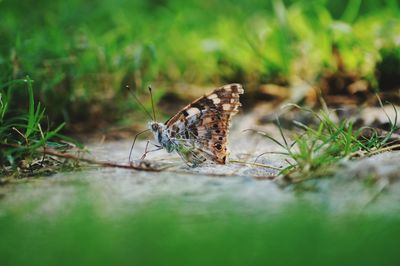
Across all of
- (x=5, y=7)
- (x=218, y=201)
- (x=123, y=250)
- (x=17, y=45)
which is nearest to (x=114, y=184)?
(x=218, y=201)

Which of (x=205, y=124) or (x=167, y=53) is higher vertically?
(x=167, y=53)

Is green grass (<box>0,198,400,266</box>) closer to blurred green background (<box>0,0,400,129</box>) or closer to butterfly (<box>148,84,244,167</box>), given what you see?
butterfly (<box>148,84,244,167</box>)

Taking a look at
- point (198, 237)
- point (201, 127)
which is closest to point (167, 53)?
point (201, 127)

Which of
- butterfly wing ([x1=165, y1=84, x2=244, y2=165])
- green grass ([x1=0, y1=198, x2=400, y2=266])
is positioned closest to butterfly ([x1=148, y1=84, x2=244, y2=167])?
butterfly wing ([x1=165, y1=84, x2=244, y2=165])

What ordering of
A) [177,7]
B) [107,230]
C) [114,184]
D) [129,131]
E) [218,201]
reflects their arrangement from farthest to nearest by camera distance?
[177,7]
[129,131]
[114,184]
[218,201]
[107,230]

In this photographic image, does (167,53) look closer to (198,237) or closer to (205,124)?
(205,124)

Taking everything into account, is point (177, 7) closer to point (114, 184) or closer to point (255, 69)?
point (255, 69)

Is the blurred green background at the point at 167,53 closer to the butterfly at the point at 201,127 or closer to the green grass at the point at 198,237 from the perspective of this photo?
the butterfly at the point at 201,127
